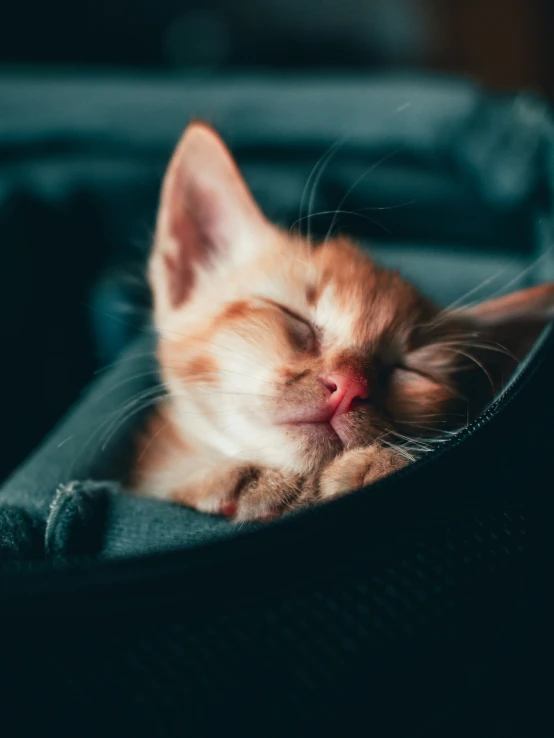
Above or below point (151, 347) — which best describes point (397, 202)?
above

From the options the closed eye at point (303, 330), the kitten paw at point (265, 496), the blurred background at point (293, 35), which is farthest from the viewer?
the blurred background at point (293, 35)

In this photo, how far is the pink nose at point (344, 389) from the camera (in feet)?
2.33

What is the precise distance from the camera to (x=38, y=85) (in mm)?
1519

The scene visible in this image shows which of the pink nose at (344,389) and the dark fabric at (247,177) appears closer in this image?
the pink nose at (344,389)

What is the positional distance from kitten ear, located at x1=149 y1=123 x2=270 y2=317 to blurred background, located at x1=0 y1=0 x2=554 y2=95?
227cm

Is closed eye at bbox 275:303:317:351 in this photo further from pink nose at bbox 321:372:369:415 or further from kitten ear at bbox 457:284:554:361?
kitten ear at bbox 457:284:554:361

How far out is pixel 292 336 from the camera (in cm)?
83

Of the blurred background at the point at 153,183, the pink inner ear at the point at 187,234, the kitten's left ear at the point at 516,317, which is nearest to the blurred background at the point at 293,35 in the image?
the blurred background at the point at 153,183

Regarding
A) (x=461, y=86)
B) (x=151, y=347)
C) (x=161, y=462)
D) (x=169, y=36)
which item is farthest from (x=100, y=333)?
(x=169, y=36)

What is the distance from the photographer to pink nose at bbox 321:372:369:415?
0.71 m

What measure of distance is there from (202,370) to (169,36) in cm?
300

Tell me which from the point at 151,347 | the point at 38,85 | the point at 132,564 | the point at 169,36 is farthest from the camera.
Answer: the point at 169,36

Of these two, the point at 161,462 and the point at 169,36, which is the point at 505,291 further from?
the point at 169,36

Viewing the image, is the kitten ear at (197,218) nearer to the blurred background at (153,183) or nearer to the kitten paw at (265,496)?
the blurred background at (153,183)
